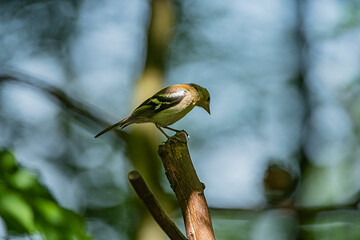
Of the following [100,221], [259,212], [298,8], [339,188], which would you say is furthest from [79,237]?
[298,8]

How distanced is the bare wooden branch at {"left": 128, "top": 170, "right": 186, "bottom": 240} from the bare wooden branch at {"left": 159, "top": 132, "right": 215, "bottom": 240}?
0.82 feet

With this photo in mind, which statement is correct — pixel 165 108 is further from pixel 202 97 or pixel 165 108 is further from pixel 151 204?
pixel 151 204

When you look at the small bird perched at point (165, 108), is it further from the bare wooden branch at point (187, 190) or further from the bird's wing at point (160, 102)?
the bare wooden branch at point (187, 190)

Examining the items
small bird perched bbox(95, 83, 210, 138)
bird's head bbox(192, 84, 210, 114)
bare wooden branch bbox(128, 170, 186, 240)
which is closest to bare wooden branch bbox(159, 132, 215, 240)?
bare wooden branch bbox(128, 170, 186, 240)

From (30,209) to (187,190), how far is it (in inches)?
43.3

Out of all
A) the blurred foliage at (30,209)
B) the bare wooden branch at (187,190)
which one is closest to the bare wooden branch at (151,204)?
the bare wooden branch at (187,190)

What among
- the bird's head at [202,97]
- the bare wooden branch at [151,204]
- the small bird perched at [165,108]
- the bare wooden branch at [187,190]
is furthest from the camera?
the bird's head at [202,97]

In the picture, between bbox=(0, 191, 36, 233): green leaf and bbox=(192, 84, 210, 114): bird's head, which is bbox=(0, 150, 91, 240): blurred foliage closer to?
bbox=(0, 191, 36, 233): green leaf

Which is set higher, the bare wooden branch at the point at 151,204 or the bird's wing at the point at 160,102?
the bird's wing at the point at 160,102

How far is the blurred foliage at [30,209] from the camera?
2.58 meters

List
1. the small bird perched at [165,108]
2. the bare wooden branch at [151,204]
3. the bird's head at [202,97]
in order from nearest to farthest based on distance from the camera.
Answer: the bare wooden branch at [151,204]
the small bird perched at [165,108]
the bird's head at [202,97]

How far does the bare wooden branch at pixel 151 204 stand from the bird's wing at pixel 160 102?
2553 mm

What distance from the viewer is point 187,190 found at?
10.00 ft

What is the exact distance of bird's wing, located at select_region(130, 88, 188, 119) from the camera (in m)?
5.11
